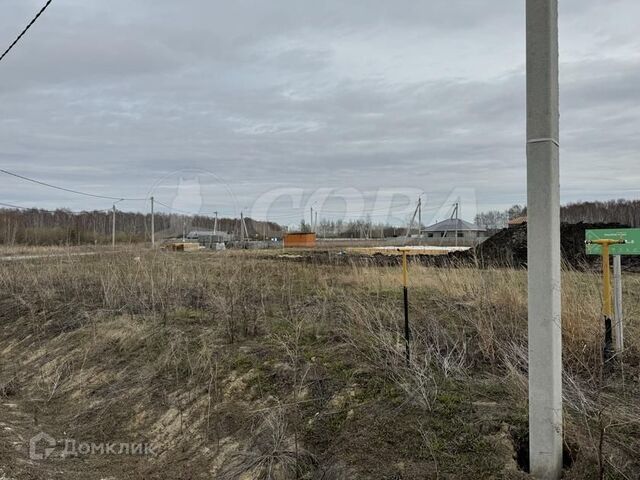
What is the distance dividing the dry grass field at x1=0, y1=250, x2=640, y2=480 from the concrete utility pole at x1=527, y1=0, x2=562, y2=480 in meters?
0.25

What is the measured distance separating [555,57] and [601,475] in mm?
2314

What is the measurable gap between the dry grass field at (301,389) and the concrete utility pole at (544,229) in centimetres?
25

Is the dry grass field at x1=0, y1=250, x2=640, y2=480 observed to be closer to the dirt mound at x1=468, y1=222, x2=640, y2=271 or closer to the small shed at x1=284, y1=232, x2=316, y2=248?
the dirt mound at x1=468, y1=222, x2=640, y2=271

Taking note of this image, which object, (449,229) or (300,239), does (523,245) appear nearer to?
(300,239)

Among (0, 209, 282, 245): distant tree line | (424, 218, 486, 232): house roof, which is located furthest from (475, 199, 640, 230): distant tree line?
(0, 209, 282, 245): distant tree line

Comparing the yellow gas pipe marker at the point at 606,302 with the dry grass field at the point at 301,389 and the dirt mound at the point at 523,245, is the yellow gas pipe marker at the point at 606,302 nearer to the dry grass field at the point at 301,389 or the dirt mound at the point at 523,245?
the dry grass field at the point at 301,389

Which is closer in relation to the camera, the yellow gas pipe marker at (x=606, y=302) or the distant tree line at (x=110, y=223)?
the yellow gas pipe marker at (x=606, y=302)

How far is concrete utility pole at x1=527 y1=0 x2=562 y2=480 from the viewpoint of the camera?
2.91m

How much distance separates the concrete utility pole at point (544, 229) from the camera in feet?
9.53

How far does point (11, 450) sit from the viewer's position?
4.41 meters

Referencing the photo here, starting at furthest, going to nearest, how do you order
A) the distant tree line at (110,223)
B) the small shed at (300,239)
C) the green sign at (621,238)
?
the distant tree line at (110,223), the small shed at (300,239), the green sign at (621,238)

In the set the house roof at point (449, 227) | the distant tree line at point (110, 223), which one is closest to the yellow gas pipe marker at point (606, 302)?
the distant tree line at point (110, 223)

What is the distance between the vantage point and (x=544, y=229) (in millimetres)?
2900

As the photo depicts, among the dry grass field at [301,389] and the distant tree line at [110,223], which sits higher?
the distant tree line at [110,223]
